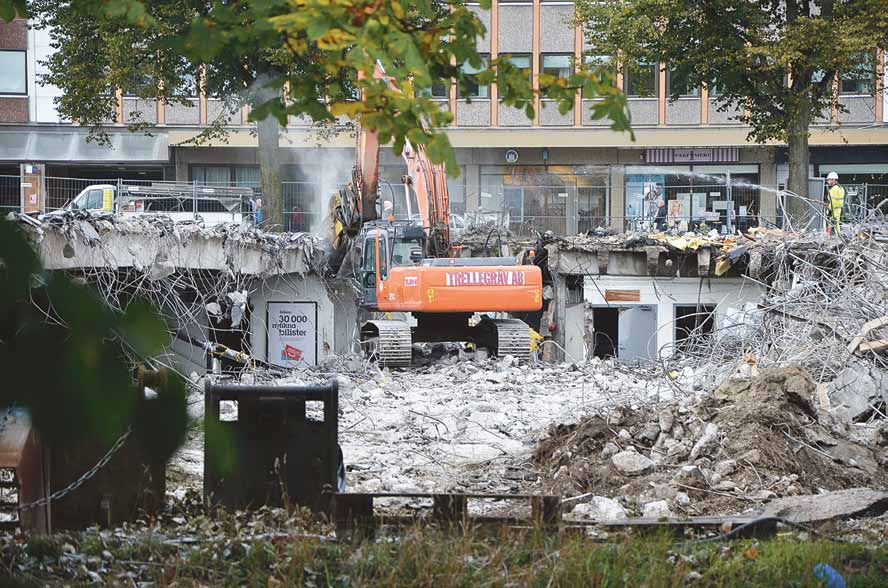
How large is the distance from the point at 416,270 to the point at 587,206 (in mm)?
17536

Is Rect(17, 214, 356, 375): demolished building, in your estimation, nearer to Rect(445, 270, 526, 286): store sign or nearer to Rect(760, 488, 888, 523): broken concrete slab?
Rect(445, 270, 526, 286): store sign

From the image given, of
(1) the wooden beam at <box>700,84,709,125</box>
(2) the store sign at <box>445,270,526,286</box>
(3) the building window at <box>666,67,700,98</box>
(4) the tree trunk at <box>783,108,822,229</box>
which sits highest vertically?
(1) the wooden beam at <box>700,84,709,125</box>

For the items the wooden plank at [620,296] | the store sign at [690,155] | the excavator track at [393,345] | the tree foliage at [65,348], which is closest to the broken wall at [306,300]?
the excavator track at [393,345]

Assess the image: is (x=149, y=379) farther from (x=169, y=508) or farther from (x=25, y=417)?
(x=169, y=508)

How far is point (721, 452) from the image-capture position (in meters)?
9.18

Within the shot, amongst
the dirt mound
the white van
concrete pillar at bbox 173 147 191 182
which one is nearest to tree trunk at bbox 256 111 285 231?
the white van

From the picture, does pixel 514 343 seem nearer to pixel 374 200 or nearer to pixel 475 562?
pixel 374 200

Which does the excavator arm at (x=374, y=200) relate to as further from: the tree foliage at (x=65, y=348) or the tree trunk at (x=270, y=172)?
the tree foliage at (x=65, y=348)

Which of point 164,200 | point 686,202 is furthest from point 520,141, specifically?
point 164,200

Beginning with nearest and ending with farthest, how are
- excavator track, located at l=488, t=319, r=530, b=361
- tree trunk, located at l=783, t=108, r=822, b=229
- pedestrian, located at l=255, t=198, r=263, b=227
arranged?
excavator track, located at l=488, t=319, r=530, b=361, tree trunk, located at l=783, t=108, r=822, b=229, pedestrian, located at l=255, t=198, r=263, b=227

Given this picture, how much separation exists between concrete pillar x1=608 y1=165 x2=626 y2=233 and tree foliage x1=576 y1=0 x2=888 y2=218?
463 cm

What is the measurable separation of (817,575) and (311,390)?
2.62 meters

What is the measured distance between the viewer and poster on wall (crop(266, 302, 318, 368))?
22.8m

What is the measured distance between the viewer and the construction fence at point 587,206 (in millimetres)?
31797
